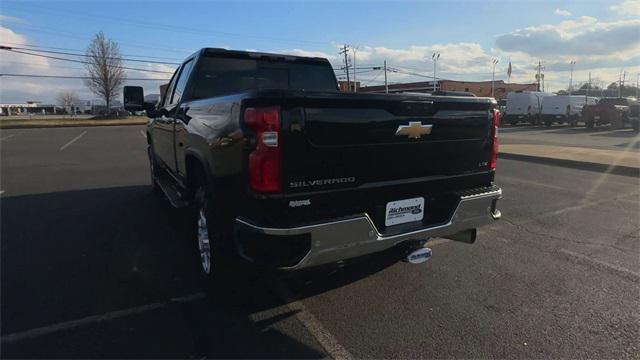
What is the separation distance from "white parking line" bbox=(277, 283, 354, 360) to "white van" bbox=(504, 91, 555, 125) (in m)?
34.0

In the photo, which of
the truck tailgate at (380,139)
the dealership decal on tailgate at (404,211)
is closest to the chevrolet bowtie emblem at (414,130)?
the truck tailgate at (380,139)

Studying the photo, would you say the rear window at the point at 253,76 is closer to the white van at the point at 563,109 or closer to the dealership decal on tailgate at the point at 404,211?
the dealership decal on tailgate at the point at 404,211

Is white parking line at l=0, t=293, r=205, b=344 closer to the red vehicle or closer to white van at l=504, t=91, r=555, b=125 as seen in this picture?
the red vehicle

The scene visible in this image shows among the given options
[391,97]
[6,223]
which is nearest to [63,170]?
[6,223]

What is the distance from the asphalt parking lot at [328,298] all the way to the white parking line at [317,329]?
1 cm

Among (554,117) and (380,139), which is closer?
(380,139)

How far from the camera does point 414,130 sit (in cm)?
318

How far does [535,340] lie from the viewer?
2.95 meters

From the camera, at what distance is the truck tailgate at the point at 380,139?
2713 mm

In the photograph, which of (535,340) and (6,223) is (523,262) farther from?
(6,223)

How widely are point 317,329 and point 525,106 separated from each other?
34.9 meters

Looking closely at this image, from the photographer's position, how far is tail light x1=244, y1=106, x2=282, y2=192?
2607 millimetres

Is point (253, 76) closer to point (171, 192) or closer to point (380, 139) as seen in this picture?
point (171, 192)

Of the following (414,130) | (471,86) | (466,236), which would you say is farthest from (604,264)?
(471,86)
